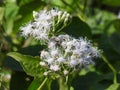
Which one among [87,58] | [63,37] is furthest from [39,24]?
[87,58]

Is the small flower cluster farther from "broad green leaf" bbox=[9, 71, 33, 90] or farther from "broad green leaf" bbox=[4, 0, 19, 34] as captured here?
"broad green leaf" bbox=[4, 0, 19, 34]

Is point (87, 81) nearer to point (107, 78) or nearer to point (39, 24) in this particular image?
point (107, 78)

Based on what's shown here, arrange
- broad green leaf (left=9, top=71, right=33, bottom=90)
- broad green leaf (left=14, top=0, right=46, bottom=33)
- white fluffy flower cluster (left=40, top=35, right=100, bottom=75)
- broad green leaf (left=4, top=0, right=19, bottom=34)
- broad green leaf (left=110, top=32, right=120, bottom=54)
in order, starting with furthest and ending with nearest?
1. broad green leaf (left=110, top=32, right=120, bottom=54)
2. broad green leaf (left=4, top=0, right=19, bottom=34)
3. broad green leaf (left=14, top=0, right=46, bottom=33)
4. broad green leaf (left=9, top=71, right=33, bottom=90)
5. white fluffy flower cluster (left=40, top=35, right=100, bottom=75)

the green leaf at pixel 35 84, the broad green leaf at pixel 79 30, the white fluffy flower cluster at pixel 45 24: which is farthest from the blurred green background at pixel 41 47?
the white fluffy flower cluster at pixel 45 24

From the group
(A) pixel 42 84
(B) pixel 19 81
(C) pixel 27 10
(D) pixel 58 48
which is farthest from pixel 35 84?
(C) pixel 27 10

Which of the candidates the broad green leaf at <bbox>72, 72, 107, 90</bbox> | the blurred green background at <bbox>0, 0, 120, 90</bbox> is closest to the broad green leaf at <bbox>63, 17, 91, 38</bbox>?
the blurred green background at <bbox>0, 0, 120, 90</bbox>

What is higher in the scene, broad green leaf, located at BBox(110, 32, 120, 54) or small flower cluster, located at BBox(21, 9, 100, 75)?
broad green leaf, located at BBox(110, 32, 120, 54)
